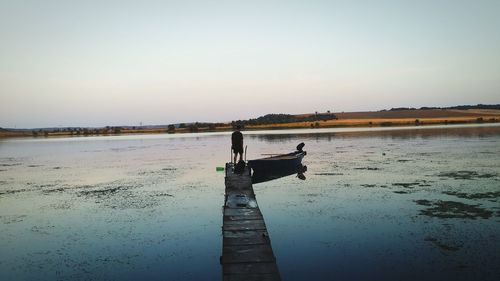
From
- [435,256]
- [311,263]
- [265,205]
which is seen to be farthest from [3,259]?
[435,256]

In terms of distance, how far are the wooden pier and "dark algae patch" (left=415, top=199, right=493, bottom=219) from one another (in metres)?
6.69

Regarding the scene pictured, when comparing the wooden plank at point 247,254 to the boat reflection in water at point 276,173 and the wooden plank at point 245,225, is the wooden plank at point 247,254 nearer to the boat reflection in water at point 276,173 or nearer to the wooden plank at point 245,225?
the wooden plank at point 245,225

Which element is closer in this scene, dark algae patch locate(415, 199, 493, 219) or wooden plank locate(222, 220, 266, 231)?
wooden plank locate(222, 220, 266, 231)

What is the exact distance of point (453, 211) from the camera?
13.9 meters

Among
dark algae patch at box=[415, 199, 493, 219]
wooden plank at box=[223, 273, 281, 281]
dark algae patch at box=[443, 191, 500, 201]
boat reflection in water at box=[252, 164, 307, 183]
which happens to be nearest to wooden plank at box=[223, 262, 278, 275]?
wooden plank at box=[223, 273, 281, 281]

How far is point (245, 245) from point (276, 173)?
1821 centimetres

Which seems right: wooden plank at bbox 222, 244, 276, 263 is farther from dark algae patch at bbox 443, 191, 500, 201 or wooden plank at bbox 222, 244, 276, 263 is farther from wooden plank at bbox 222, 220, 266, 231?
dark algae patch at bbox 443, 191, 500, 201

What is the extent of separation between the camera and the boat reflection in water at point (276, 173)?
25605mm

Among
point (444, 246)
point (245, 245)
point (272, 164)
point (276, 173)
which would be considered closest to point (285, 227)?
point (245, 245)

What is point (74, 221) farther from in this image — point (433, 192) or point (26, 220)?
point (433, 192)

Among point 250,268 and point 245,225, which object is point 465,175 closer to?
point 245,225

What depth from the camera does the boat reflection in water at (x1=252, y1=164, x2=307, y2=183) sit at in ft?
84.0

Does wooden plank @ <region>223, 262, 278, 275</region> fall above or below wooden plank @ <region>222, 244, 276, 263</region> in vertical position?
below

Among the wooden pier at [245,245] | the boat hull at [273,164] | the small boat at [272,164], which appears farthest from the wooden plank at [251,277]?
the boat hull at [273,164]
